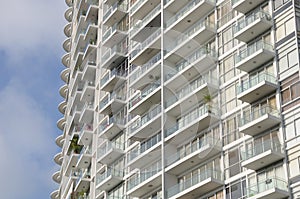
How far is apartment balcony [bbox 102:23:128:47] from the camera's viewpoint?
76.8 metres

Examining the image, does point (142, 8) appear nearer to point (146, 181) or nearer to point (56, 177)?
point (146, 181)

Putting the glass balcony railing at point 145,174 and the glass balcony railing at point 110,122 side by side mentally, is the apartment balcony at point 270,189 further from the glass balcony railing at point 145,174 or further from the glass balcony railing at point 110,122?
the glass balcony railing at point 110,122

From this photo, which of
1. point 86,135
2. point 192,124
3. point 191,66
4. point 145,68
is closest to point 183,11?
point 145,68

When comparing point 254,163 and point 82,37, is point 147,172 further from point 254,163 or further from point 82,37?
point 82,37

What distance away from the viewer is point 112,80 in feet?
243

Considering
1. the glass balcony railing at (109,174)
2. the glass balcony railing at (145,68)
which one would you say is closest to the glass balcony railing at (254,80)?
the glass balcony railing at (145,68)

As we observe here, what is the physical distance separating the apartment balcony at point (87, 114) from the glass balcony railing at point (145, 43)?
9971 millimetres

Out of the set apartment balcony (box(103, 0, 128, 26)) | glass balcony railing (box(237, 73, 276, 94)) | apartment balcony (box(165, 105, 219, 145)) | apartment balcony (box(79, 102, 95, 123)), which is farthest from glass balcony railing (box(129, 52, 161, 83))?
glass balcony railing (box(237, 73, 276, 94))

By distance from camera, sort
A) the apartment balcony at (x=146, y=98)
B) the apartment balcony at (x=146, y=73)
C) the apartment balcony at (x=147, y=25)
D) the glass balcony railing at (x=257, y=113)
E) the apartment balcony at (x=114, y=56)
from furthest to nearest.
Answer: the apartment balcony at (x=114, y=56) → the apartment balcony at (x=147, y=25) → the apartment balcony at (x=146, y=73) → the apartment balcony at (x=146, y=98) → the glass balcony railing at (x=257, y=113)

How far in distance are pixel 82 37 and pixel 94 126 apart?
16.7m

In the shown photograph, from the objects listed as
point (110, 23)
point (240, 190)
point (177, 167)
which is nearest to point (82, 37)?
point (110, 23)

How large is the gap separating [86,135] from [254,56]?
29976mm

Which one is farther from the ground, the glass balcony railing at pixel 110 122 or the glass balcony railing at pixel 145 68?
the glass balcony railing at pixel 145 68

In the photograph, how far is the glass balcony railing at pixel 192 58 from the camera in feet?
200
